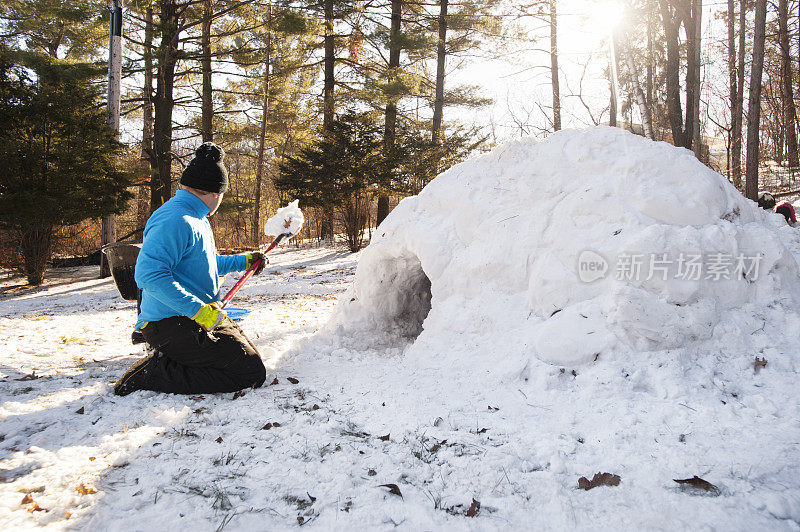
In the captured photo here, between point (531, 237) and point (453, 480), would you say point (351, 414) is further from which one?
point (531, 237)

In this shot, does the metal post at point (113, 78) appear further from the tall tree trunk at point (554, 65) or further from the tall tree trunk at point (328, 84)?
the tall tree trunk at point (554, 65)

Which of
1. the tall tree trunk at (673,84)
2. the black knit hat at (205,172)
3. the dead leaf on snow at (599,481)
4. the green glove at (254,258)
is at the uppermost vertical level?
the tall tree trunk at (673,84)

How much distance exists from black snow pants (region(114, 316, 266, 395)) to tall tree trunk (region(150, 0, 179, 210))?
10.4m

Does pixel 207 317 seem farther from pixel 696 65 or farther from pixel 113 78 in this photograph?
pixel 696 65

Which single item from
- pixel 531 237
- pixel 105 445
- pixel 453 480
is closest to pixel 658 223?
pixel 531 237

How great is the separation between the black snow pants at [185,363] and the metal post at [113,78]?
29.0ft

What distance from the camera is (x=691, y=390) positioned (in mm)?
2439

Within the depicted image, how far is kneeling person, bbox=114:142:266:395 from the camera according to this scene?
2.73 meters

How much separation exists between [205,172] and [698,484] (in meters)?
3.38

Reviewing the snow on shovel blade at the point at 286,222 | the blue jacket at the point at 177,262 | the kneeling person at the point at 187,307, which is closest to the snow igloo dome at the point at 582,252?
the snow on shovel blade at the point at 286,222

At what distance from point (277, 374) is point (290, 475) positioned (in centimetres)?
152

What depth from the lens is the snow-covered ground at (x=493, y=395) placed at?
1.74 m

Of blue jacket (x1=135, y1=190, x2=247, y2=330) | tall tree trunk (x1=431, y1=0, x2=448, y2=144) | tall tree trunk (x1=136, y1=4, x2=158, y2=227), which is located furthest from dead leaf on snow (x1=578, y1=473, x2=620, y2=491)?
tall tree trunk (x1=431, y1=0, x2=448, y2=144)

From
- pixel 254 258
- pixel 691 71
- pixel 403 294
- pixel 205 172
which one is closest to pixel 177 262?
pixel 205 172
